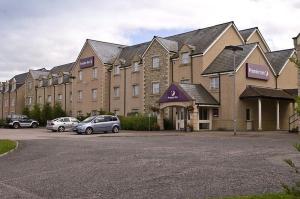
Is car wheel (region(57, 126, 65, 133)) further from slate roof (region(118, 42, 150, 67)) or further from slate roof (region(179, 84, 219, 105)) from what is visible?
slate roof (region(179, 84, 219, 105))

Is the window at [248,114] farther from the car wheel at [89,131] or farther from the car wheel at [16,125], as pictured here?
the car wheel at [16,125]

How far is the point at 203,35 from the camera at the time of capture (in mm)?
45406

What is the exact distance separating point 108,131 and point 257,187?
95.1ft

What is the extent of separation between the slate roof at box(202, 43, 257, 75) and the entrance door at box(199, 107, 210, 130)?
3552mm

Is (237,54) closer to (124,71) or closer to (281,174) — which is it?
(124,71)

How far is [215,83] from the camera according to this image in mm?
40531

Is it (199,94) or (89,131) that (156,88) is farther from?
(89,131)

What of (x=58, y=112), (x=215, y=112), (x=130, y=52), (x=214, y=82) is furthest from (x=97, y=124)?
(x=58, y=112)

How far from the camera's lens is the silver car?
1407 inches

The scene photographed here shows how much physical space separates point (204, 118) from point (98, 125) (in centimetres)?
1025

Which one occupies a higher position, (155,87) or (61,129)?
(155,87)

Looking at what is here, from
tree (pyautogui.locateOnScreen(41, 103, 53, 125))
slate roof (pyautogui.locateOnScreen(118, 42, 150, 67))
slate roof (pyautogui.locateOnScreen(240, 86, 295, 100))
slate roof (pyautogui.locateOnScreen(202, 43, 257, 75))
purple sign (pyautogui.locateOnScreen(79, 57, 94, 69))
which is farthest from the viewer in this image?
tree (pyautogui.locateOnScreen(41, 103, 53, 125))

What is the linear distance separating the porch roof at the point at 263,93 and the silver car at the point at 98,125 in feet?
38.4

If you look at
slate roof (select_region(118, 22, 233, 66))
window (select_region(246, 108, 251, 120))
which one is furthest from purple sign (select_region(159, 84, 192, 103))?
window (select_region(246, 108, 251, 120))
